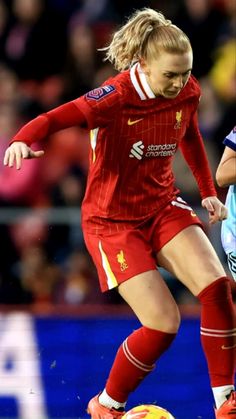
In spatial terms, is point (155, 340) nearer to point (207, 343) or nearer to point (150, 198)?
point (207, 343)

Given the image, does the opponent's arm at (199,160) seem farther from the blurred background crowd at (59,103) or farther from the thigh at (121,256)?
the blurred background crowd at (59,103)

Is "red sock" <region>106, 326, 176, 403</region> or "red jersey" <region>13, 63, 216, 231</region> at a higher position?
"red jersey" <region>13, 63, 216, 231</region>

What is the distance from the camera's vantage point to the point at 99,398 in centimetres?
604

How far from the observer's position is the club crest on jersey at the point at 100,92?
5.53m

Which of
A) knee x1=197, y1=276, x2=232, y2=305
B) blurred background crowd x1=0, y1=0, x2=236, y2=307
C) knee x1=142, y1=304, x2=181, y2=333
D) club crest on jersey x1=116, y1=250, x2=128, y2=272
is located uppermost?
club crest on jersey x1=116, y1=250, x2=128, y2=272

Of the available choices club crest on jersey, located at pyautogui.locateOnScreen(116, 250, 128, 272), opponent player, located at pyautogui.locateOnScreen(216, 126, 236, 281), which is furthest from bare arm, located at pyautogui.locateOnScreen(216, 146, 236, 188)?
club crest on jersey, located at pyautogui.locateOnScreen(116, 250, 128, 272)

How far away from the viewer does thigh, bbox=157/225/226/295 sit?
567cm

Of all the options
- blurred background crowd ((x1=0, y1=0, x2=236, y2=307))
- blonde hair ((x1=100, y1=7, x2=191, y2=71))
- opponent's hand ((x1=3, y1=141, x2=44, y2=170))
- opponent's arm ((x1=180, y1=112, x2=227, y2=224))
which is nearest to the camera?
opponent's hand ((x1=3, y1=141, x2=44, y2=170))

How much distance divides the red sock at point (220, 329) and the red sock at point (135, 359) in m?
0.19

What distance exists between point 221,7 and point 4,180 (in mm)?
2607

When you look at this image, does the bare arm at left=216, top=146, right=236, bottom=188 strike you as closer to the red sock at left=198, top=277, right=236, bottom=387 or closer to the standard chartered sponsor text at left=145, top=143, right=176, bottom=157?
the standard chartered sponsor text at left=145, top=143, right=176, bottom=157

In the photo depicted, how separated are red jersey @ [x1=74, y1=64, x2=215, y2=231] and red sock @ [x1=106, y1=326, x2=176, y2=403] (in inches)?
22.9

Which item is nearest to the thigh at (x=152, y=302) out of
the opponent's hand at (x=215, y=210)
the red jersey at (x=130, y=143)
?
the red jersey at (x=130, y=143)

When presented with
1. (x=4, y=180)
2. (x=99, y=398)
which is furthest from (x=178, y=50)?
(x=4, y=180)
